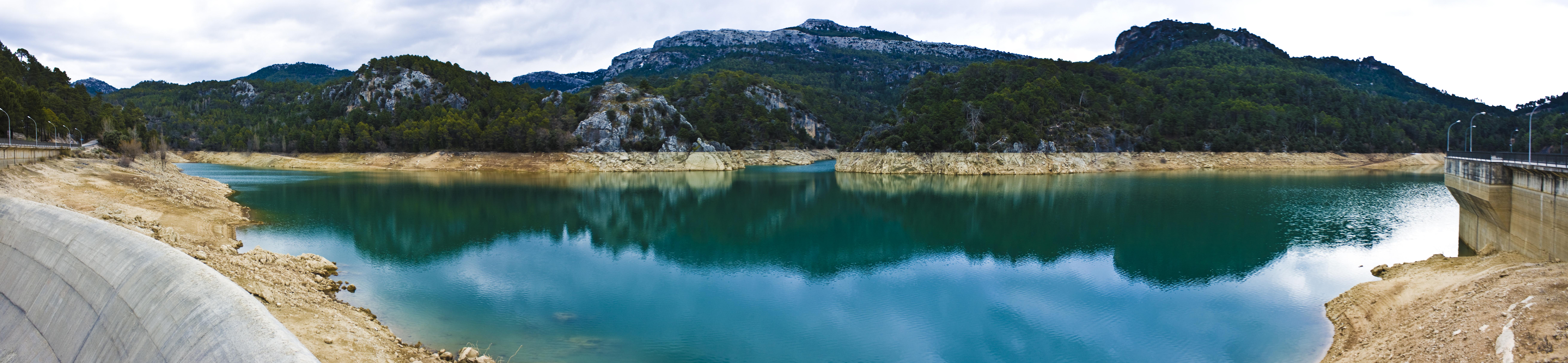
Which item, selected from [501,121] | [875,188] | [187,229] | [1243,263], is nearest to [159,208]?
[187,229]

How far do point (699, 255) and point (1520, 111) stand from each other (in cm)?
14327

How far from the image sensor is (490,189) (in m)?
52.6

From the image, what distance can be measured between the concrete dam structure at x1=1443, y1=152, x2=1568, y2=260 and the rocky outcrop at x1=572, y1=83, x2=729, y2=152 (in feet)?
246

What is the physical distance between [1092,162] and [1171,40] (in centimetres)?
12106

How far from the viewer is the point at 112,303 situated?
36.3ft

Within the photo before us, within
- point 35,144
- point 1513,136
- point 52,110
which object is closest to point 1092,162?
point 1513,136

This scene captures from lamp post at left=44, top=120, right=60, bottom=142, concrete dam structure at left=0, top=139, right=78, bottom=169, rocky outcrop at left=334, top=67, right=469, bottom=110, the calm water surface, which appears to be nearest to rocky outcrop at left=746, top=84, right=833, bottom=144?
rocky outcrop at left=334, top=67, right=469, bottom=110

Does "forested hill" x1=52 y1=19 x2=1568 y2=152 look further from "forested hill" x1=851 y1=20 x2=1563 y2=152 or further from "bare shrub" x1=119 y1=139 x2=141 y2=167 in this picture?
"bare shrub" x1=119 y1=139 x2=141 y2=167

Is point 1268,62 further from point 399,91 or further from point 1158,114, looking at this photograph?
point 399,91

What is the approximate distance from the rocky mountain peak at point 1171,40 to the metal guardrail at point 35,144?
156316 mm

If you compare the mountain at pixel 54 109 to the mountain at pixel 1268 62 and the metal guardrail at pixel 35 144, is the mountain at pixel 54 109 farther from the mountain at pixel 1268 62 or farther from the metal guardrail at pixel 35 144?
the mountain at pixel 1268 62

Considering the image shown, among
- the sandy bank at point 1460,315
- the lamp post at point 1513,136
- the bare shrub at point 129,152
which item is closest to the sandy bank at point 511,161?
the bare shrub at point 129,152

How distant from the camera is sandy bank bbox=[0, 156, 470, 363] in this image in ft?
37.4

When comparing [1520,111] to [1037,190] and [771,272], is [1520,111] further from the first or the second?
[771,272]
